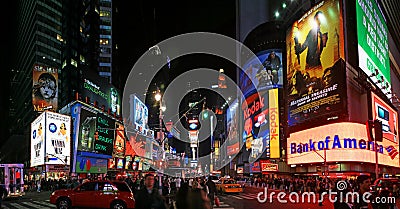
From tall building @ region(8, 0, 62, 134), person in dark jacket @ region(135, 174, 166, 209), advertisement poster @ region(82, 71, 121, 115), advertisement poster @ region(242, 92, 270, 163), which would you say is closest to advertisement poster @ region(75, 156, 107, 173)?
advertisement poster @ region(82, 71, 121, 115)

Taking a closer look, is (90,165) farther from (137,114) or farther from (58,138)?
(137,114)

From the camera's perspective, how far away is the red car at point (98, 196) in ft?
70.0

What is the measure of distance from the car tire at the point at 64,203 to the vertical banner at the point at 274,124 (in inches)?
2593

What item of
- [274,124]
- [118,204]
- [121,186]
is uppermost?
[274,124]

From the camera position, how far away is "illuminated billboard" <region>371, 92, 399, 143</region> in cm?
5576

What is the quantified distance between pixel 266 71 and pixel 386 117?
34840 millimetres

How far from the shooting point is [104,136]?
62.9 metres

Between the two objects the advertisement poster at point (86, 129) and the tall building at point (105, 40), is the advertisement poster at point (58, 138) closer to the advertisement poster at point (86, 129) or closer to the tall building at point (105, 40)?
the advertisement poster at point (86, 129)

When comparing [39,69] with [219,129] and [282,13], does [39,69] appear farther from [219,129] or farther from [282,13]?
[219,129]

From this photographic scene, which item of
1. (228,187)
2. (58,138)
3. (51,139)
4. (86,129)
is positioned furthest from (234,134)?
(228,187)

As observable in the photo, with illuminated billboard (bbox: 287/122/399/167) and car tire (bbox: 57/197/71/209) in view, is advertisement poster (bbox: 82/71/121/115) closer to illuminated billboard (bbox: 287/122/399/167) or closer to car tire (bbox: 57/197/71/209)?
illuminated billboard (bbox: 287/122/399/167)

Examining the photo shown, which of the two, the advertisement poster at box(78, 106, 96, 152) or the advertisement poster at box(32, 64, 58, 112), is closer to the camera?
the advertisement poster at box(78, 106, 96, 152)

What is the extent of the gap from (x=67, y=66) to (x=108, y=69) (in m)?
20.8

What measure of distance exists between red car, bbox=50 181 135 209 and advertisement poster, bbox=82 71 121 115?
146ft
